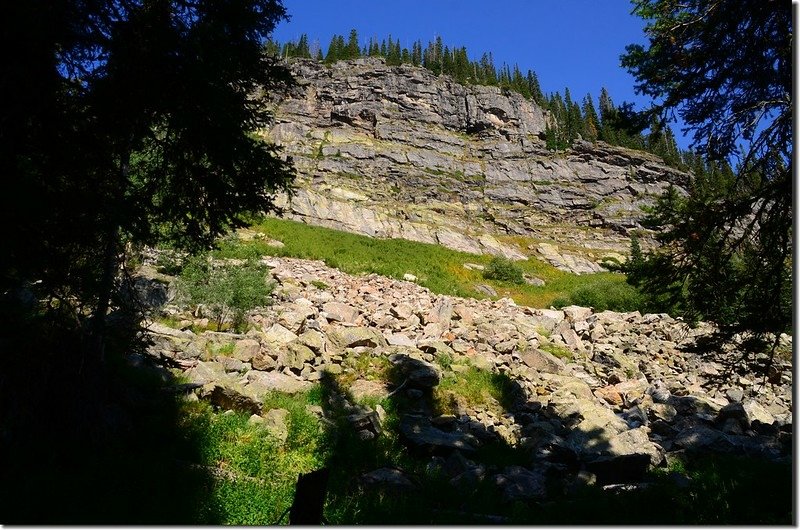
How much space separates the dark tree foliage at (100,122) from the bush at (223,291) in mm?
5573

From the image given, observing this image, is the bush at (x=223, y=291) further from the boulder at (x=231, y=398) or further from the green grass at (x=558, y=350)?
the green grass at (x=558, y=350)

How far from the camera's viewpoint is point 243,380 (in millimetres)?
7586

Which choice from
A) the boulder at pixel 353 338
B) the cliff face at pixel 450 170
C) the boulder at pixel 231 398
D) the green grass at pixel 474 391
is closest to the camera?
the boulder at pixel 231 398

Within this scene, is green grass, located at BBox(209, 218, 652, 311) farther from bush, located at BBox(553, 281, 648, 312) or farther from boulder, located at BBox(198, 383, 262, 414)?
boulder, located at BBox(198, 383, 262, 414)

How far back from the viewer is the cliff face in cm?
4841

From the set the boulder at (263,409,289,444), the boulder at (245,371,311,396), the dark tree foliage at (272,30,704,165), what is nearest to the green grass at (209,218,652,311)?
the boulder at (245,371,311,396)

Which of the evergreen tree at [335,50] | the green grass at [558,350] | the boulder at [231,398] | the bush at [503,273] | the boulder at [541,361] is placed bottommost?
the boulder at [231,398]

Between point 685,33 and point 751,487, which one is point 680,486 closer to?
point 751,487

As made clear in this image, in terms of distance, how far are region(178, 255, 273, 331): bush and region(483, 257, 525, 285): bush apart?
23.7 meters

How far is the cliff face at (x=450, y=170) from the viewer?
48406 millimetres

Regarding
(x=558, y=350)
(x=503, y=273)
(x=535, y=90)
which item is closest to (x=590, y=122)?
(x=535, y=90)

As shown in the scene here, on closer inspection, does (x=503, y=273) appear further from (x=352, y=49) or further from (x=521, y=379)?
(x=352, y=49)

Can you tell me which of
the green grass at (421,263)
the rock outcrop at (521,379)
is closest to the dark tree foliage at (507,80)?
the green grass at (421,263)

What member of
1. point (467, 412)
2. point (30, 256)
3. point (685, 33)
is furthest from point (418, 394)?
point (685, 33)
